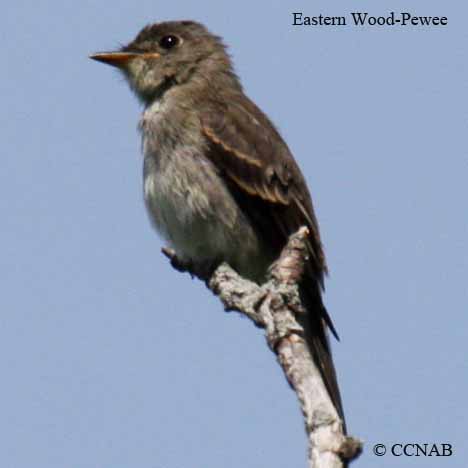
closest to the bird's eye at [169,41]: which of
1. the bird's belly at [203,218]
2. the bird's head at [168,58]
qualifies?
the bird's head at [168,58]

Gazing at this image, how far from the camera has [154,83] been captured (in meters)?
9.29

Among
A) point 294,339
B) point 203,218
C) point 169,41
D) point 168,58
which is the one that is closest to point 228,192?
point 203,218

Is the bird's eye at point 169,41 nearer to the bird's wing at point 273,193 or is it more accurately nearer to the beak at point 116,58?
the beak at point 116,58

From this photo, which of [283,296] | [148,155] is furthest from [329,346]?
[283,296]

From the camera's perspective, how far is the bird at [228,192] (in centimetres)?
811

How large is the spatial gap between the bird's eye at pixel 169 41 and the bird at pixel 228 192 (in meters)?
0.72

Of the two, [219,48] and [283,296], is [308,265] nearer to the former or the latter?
[283,296]

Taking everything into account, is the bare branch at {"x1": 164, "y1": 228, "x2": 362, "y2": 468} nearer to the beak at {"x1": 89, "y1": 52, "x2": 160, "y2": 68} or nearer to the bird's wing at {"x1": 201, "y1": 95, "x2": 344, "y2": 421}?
the bird's wing at {"x1": 201, "y1": 95, "x2": 344, "y2": 421}

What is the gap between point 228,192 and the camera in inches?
323

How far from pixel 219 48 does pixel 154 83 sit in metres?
1.09

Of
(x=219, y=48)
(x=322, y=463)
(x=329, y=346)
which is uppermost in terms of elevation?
(x=219, y=48)

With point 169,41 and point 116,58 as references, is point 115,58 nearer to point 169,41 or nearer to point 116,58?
point 116,58

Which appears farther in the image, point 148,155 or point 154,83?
point 154,83

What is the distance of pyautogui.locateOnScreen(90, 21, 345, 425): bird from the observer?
8109 millimetres
